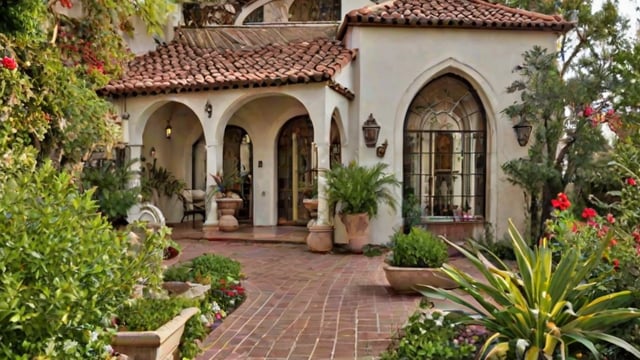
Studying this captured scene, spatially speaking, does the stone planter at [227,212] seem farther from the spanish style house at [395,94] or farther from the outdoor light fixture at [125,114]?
the outdoor light fixture at [125,114]

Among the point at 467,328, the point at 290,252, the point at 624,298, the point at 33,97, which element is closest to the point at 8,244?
the point at 33,97

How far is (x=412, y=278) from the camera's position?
19.8 ft

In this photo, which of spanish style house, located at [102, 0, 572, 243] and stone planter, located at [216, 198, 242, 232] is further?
stone planter, located at [216, 198, 242, 232]

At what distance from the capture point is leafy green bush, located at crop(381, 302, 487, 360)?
11.4 ft

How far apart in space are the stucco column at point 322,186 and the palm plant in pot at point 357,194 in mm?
189

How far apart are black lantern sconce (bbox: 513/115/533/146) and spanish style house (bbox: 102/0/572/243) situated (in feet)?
0.63

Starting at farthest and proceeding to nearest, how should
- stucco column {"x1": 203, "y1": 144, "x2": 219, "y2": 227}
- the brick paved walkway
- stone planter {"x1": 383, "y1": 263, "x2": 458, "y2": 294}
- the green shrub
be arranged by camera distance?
stucco column {"x1": 203, "y1": 144, "x2": 219, "y2": 227} → the green shrub → stone planter {"x1": 383, "y1": 263, "x2": 458, "y2": 294} → the brick paved walkway

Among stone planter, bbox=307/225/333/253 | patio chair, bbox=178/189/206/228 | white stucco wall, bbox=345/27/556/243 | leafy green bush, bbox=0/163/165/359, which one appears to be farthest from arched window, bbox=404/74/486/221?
leafy green bush, bbox=0/163/165/359

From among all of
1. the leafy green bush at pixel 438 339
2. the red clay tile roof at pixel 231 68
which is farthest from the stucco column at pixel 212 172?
the leafy green bush at pixel 438 339

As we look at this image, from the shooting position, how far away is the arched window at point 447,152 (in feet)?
36.8

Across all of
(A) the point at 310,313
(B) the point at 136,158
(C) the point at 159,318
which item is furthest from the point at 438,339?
(B) the point at 136,158

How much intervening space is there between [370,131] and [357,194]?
165 cm

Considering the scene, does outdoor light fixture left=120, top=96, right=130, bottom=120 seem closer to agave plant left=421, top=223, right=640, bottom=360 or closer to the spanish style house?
the spanish style house

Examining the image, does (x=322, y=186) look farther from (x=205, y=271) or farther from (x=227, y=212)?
(x=205, y=271)
